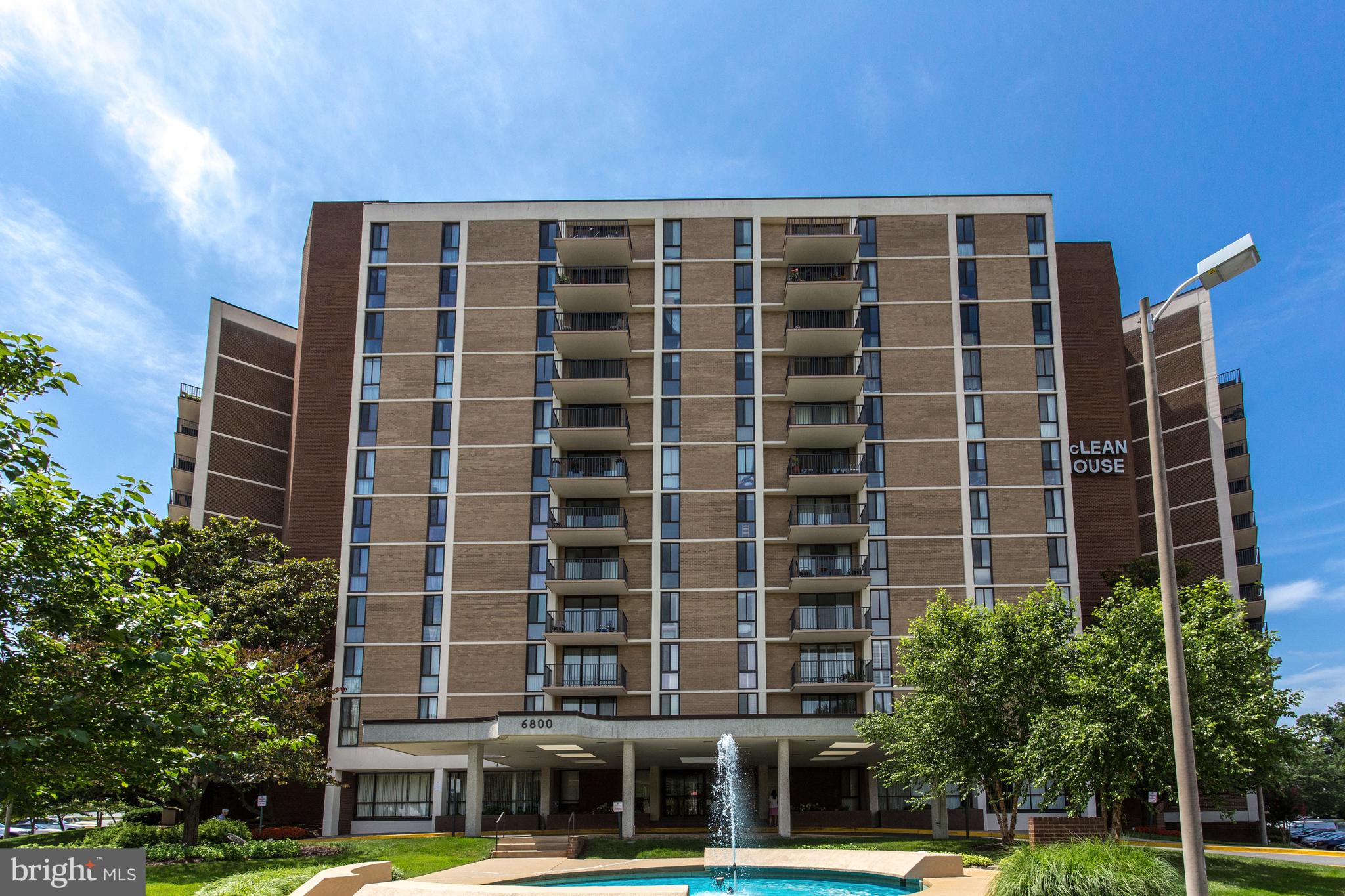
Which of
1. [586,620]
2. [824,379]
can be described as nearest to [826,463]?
[824,379]

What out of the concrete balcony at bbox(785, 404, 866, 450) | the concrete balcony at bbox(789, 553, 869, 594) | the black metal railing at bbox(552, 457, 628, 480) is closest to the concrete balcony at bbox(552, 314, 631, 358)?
the black metal railing at bbox(552, 457, 628, 480)

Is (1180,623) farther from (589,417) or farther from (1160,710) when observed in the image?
(589,417)

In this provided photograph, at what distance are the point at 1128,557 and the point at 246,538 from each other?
147 ft

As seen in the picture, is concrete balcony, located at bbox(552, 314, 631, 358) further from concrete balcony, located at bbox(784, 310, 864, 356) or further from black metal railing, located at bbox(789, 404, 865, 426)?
black metal railing, located at bbox(789, 404, 865, 426)

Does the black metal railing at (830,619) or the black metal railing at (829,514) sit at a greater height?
the black metal railing at (829,514)

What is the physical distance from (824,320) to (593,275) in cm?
1243

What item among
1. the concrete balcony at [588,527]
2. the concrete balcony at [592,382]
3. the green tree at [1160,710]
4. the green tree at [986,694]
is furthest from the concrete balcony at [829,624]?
the green tree at [1160,710]

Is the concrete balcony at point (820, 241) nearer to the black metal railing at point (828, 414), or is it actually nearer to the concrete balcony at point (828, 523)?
the black metal railing at point (828, 414)

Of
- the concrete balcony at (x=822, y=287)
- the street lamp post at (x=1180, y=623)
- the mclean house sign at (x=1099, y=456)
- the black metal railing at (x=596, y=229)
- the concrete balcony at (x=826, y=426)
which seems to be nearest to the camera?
the street lamp post at (x=1180, y=623)

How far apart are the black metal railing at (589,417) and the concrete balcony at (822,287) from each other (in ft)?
34.5

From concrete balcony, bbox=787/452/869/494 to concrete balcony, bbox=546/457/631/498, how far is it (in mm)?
8398

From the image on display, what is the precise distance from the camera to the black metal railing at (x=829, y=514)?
52312 millimetres

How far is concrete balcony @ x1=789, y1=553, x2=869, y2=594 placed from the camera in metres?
50.9

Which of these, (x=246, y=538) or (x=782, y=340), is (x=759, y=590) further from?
(x=246, y=538)
